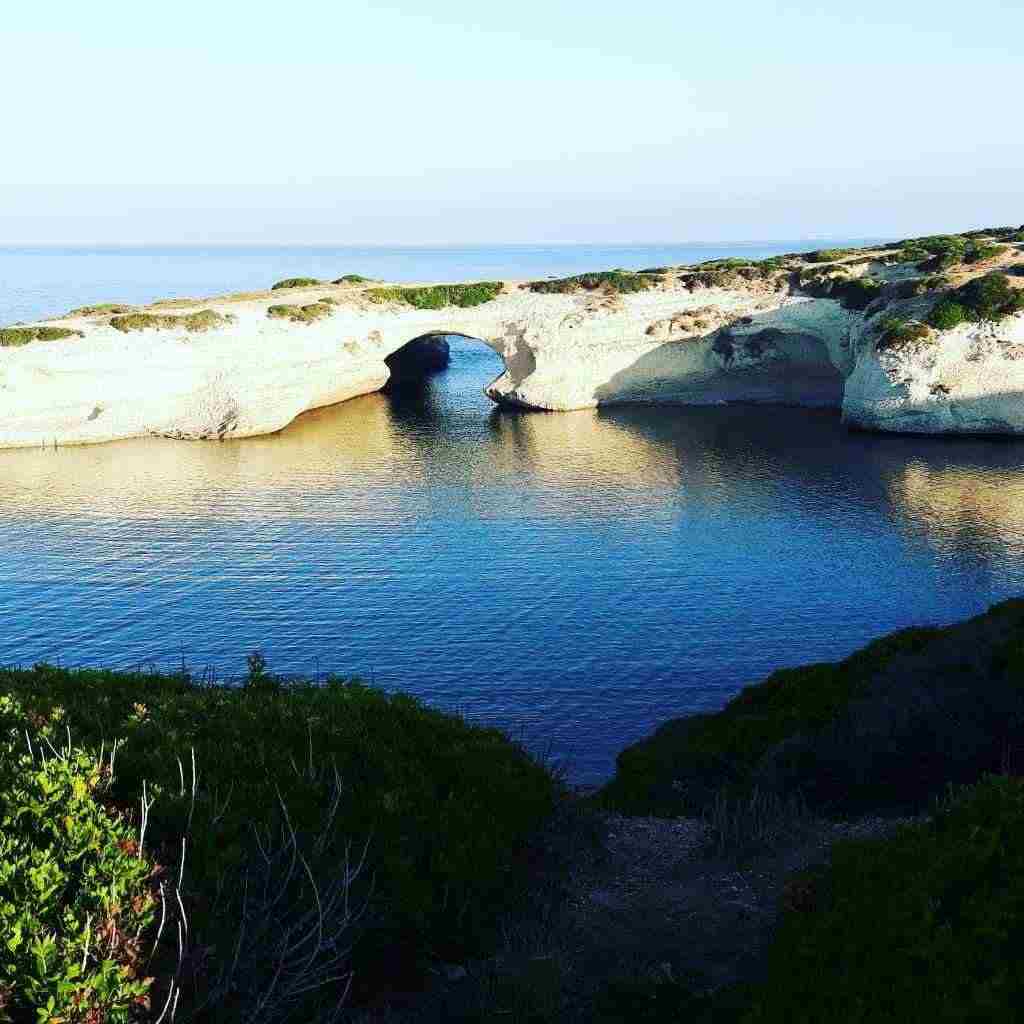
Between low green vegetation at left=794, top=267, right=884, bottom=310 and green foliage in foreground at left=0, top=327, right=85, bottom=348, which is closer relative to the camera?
green foliage in foreground at left=0, top=327, right=85, bottom=348

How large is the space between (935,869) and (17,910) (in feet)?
33.1

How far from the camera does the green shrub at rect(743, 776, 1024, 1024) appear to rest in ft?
33.9

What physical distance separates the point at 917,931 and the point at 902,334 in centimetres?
7040

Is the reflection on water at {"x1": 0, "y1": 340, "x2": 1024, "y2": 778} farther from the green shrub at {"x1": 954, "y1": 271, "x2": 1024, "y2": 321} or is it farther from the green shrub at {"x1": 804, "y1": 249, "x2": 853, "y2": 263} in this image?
the green shrub at {"x1": 804, "y1": 249, "x2": 853, "y2": 263}

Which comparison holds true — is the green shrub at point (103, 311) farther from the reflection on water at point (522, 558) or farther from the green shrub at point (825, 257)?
the green shrub at point (825, 257)

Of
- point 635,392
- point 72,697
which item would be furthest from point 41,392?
point 72,697

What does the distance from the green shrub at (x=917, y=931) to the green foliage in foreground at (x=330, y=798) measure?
4.63 metres

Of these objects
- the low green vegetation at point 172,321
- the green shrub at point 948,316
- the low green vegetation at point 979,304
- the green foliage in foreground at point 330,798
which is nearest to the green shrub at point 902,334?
the green shrub at point 948,316

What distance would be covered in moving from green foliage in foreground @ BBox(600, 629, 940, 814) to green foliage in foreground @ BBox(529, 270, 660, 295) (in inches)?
2831

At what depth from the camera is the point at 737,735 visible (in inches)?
947

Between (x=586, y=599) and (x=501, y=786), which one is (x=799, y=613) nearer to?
(x=586, y=599)

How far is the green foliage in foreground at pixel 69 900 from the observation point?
9867 mm

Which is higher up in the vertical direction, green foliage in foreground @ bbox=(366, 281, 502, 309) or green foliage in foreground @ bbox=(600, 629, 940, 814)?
green foliage in foreground @ bbox=(366, 281, 502, 309)

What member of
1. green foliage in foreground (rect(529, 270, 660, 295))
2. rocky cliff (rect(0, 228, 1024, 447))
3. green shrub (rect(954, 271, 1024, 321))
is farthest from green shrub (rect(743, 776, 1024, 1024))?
green foliage in foreground (rect(529, 270, 660, 295))
